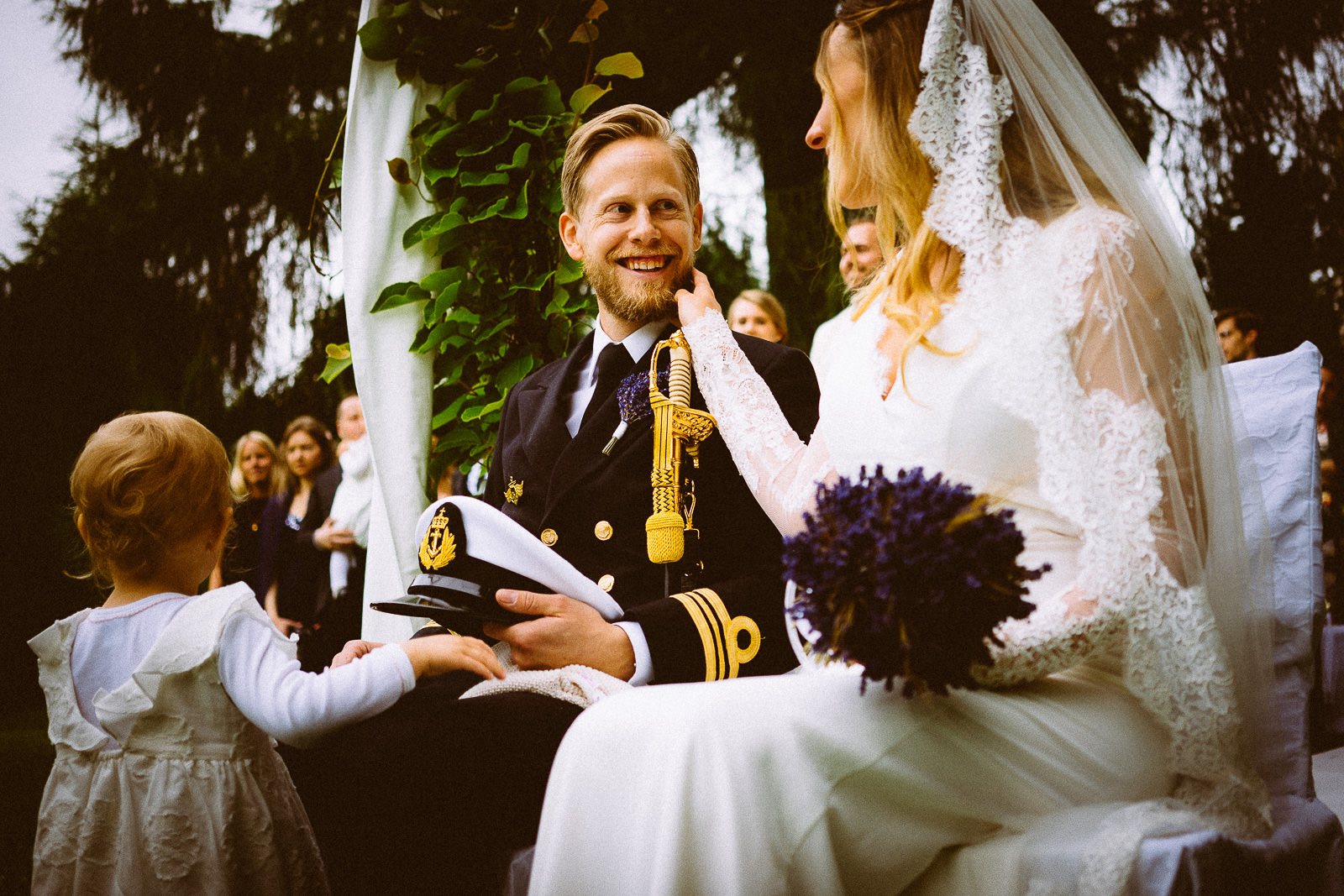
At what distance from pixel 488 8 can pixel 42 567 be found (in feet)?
18.6

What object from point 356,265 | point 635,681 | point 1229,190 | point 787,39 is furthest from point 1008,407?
point 1229,190

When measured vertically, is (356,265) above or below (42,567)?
above

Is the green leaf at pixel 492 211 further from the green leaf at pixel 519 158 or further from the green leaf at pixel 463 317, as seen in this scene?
the green leaf at pixel 463 317

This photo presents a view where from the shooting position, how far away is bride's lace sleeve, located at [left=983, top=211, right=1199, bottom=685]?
135 cm

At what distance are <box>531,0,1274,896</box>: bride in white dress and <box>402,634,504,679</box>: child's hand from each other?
1.63ft

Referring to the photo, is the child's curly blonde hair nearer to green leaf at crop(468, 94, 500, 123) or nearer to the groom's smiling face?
the groom's smiling face

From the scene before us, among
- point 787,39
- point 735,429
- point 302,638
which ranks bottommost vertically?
point 302,638

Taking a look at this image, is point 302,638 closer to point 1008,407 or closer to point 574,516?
point 574,516

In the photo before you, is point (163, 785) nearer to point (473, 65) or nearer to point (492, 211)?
point (492, 211)

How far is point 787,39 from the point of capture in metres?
5.24

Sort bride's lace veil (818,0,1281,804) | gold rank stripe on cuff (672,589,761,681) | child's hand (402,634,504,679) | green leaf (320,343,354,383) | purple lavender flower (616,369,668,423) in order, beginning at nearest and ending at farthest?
bride's lace veil (818,0,1281,804), child's hand (402,634,504,679), gold rank stripe on cuff (672,589,761,681), purple lavender flower (616,369,668,423), green leaf (320,343,354,383)

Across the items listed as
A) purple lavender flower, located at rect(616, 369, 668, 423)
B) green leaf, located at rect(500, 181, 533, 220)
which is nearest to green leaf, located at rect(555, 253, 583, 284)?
green leaf, located at rect(500, 181, 533, 220)

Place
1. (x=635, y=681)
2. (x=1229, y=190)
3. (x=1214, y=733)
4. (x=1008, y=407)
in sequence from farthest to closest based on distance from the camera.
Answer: (x=1229, y=190), (x=635, y=681), (x=1008, y=407), (x=1214, y=733)

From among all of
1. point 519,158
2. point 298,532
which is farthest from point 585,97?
point 298,532
